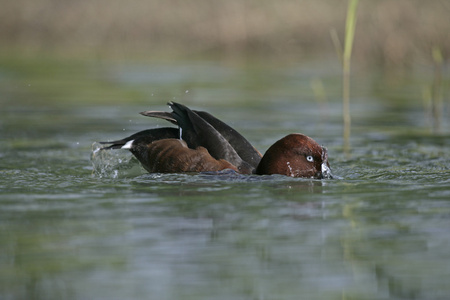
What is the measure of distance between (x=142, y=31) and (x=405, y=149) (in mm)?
13898

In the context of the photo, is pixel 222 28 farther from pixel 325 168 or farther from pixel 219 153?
pixel 325 168

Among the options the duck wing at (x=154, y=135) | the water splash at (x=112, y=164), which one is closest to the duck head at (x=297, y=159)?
the duck wing at (x=154, y=135)

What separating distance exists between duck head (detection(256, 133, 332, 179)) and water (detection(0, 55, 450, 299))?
14 cm

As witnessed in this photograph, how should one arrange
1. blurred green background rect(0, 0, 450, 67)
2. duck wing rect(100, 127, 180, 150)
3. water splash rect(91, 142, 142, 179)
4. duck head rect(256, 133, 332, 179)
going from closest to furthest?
duck head rect(256, 133, 332, 179) < water splash rect(91, 142, 142, 179) < duck wing rect(100, 127, 180, 150) < blurred green background rect(0, 0, 450, 67)

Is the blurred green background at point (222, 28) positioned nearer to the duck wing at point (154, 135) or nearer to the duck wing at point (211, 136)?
the duck wing at point (211, 136)

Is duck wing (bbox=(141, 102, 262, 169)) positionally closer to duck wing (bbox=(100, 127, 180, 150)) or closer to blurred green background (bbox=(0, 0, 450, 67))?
duck wing (bbox=(100, 127, 180, 150))

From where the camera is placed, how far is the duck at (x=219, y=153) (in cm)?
718

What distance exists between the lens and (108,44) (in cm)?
2212

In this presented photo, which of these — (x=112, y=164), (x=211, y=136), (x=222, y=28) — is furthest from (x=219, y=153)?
(x=222, y=28)

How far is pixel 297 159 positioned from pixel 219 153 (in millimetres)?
664

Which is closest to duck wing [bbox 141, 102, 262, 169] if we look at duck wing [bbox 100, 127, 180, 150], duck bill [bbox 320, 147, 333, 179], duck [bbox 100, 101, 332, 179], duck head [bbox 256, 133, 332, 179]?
duck [bbox 100, 101, 332, 179]

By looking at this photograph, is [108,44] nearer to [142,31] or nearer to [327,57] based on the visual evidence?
[142,31]

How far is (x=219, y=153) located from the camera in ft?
23.9

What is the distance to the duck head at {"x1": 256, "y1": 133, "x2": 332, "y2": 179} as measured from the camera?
7168 mm
